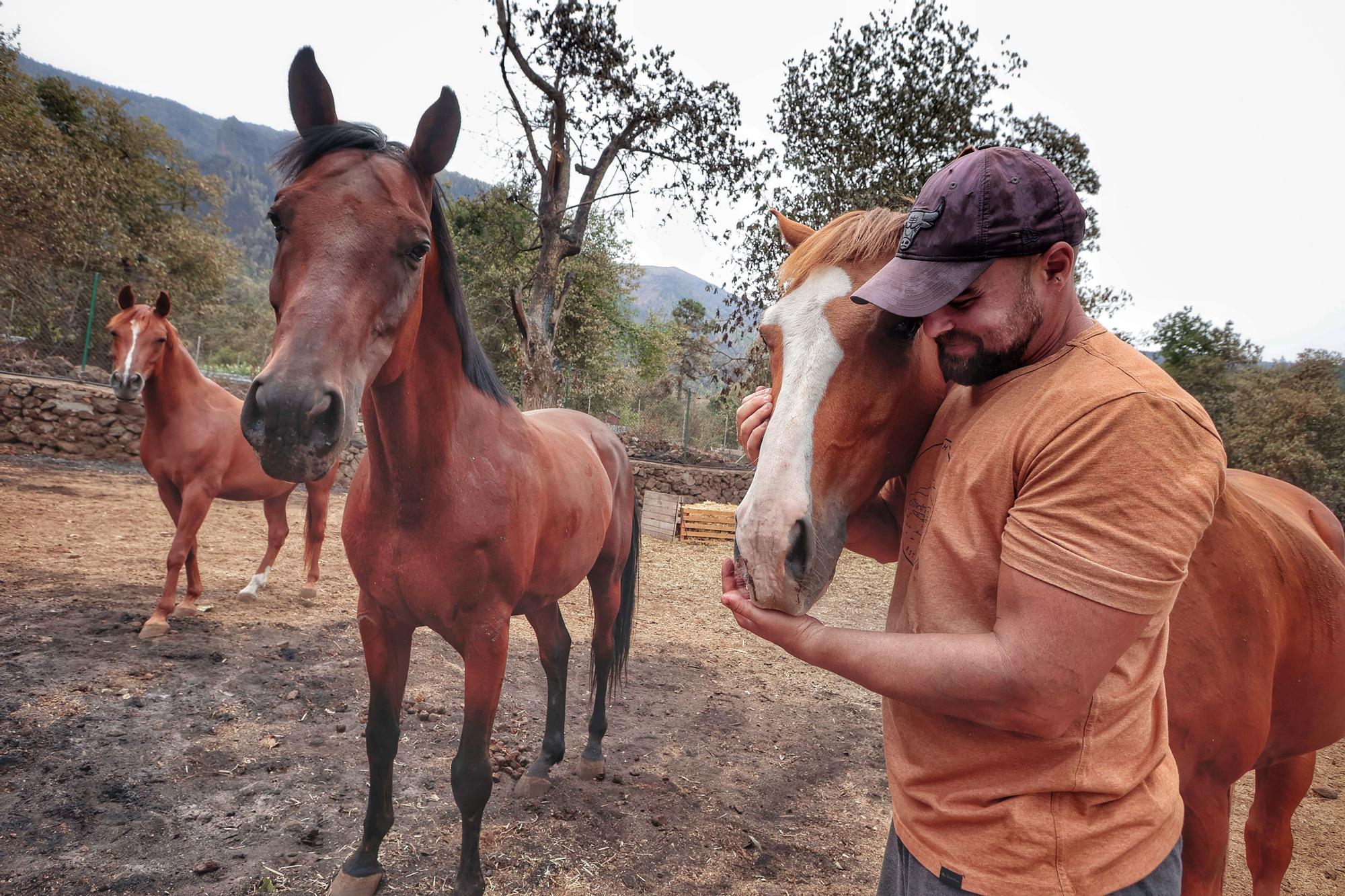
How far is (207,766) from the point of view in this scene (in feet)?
10.2

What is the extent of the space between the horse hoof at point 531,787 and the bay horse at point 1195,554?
261 cm

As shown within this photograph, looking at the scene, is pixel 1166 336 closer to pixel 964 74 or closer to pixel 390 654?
pixel 964 74

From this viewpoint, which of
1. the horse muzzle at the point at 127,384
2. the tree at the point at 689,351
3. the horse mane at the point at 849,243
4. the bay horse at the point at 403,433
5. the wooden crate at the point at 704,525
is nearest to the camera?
the horse mane at the point at 849,243

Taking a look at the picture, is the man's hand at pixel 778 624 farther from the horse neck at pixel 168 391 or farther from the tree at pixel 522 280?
the tree at pixel 522 280

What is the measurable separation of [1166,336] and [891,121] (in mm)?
8821

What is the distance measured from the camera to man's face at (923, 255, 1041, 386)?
3.33ft

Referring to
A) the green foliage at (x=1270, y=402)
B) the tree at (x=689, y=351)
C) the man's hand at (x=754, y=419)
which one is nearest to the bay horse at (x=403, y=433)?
the man's hand at (x=754, y=419)

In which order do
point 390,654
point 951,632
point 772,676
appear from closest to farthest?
1. point 951,632
2. point 390,654
3. point 772,676

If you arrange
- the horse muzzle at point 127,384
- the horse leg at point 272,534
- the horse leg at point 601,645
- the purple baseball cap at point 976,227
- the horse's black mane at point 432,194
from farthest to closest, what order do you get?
1. the horse leg at point 272,534
2. the horse muzzle at point 127,384
3. the horse leg at point 601,645
4. the horse's black mane at point 432,194
5. the purple baseball cap at point 976,227

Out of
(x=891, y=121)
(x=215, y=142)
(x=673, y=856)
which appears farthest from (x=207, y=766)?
(x=215, y=142)

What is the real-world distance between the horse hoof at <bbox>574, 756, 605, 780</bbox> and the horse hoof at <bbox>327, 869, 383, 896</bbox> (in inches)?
48.4

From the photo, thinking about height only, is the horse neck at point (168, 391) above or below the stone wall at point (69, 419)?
above

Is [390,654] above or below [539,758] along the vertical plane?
above

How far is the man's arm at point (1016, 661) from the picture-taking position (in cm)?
86
